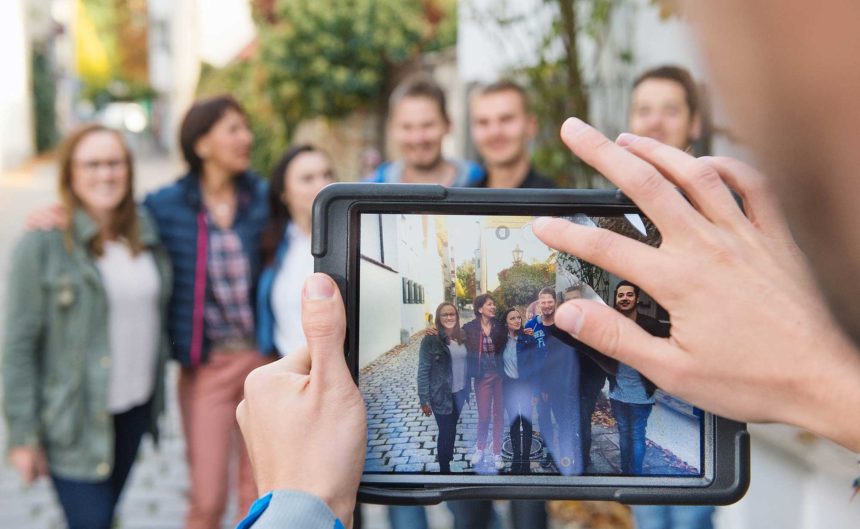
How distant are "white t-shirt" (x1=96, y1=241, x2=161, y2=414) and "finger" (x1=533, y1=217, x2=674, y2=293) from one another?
2685 mm

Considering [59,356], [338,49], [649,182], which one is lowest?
[59,356]

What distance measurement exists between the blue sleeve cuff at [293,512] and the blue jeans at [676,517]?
1.93 meters

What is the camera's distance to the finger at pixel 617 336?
103cm

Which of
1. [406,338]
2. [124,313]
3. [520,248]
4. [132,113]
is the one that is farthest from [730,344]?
[132,113]

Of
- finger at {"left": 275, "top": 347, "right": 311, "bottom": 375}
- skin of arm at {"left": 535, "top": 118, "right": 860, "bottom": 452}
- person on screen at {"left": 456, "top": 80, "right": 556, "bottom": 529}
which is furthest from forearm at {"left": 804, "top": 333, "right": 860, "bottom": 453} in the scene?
person on screen at {"left": 456, "top": 80, "right": 556, "bottom": 529}

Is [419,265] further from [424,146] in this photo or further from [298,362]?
[424,146]

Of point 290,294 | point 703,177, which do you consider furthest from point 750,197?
point 290,294

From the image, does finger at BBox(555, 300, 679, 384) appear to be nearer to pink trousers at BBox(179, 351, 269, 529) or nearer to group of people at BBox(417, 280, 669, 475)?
group of people at BBox(417, 280, 669, 475)

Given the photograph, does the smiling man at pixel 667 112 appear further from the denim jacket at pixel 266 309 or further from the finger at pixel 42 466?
the finger at pixel 42 466

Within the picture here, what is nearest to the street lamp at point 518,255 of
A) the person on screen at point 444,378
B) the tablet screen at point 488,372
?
the tablet screen at point 488,372

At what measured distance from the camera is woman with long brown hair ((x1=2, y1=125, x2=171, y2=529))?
10.8 ft

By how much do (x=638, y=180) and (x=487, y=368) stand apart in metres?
0.38

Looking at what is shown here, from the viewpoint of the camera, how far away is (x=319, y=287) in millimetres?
1172

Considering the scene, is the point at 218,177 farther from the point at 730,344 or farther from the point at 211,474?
the point at 730,344
